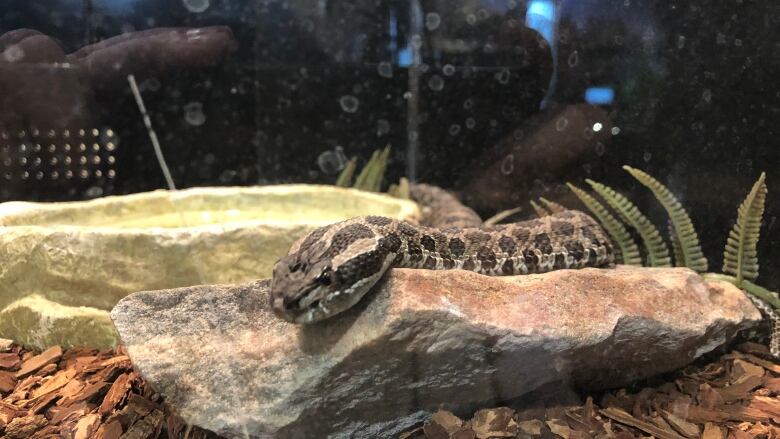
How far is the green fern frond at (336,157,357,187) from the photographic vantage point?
25.3 feet

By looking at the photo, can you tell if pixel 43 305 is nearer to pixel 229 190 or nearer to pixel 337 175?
pixel 229 190

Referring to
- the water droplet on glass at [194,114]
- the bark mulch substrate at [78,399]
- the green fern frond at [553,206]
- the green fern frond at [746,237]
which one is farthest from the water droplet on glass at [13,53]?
the green fern frond at [746,237]

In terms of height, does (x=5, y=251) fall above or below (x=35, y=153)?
below

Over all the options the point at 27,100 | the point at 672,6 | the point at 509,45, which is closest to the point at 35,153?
the point at 27,100

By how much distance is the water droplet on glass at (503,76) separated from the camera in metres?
5.93

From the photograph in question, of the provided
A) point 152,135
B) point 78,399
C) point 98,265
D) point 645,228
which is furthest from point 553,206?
point 152,135

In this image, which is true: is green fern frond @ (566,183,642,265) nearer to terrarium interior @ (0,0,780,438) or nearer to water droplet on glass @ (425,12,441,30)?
terrarium interior @ (0,0,780,438)

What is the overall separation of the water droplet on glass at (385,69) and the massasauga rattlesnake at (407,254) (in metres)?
3.44

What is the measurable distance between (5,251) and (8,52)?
1904 millimetres

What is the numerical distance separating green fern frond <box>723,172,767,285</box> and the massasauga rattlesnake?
0.22 metres

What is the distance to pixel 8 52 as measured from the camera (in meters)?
4.70

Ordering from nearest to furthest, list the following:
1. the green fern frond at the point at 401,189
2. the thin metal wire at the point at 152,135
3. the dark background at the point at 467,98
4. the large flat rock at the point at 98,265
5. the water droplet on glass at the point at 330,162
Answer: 1. the large flat rock at the point at 98,265
2. the dark background at the point at 467,98
3. the thin metal wire at the point at 152,135
4. the green fern frond at the point at 401,189
5. the water droplet on glass at the point at 330,162

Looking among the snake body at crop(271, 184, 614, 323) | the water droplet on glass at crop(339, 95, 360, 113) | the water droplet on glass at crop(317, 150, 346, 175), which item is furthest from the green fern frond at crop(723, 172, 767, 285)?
the water droplet on glass at crop(317, 150, 346, 175)

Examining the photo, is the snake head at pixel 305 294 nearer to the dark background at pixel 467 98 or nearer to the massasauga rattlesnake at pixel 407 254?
the massasauga rattlesnake at pixel 407 254
